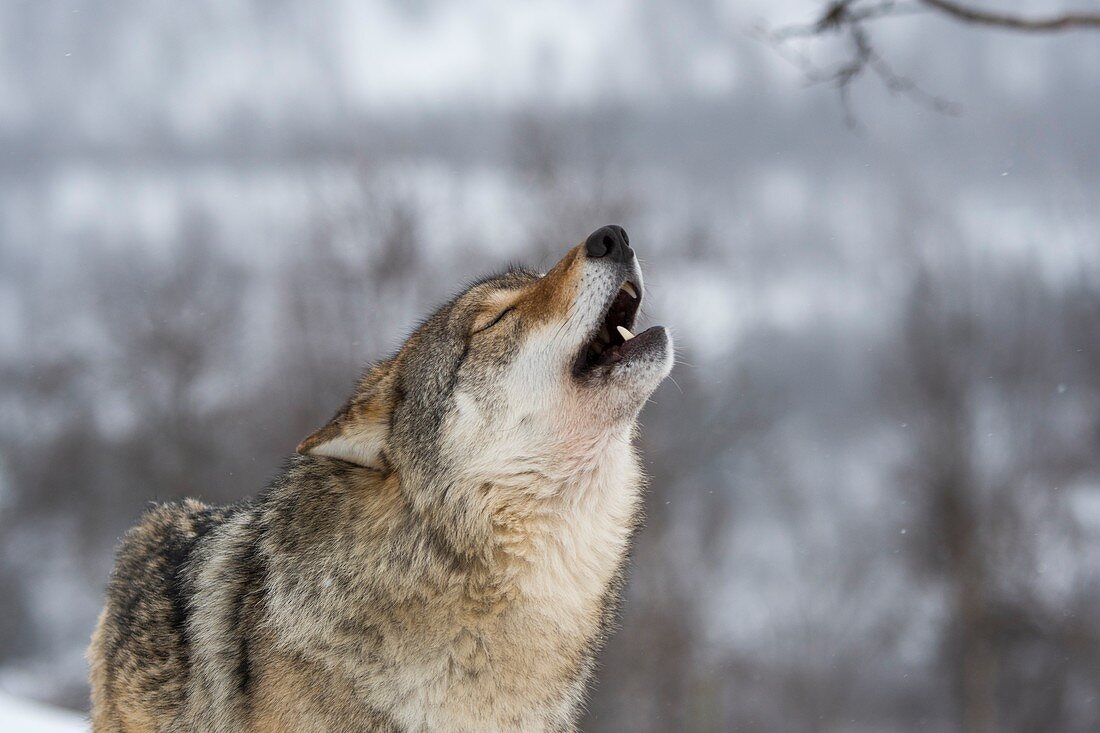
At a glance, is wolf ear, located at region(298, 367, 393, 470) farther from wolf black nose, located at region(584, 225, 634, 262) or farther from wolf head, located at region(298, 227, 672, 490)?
wolf black nose, located at region(584, 225, 634, 262)

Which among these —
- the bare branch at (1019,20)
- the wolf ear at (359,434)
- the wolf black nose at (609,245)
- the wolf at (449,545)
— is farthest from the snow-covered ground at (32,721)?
the bare branch at (1019,20)

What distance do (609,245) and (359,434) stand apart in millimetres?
1051

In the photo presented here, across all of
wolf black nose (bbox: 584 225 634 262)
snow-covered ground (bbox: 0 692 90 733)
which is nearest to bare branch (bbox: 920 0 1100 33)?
wolf black nose (bbox: 584 225 634 262)

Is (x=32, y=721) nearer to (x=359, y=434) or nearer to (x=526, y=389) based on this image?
(x=359, y=434)

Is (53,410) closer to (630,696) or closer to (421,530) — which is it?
(630,696)

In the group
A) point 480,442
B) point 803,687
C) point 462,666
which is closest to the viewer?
point 462,666

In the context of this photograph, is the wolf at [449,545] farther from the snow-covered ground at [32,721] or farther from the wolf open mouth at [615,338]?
the snow-covered ground at [32,721]

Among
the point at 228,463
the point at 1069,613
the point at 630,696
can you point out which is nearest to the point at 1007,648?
the point at 1069,613

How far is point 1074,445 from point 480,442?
17.2 m

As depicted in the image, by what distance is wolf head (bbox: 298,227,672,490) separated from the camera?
3.21m

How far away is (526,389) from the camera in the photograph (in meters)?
3.25

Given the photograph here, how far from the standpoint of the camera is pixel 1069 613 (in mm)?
17250

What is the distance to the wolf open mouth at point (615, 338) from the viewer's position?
3.27 m

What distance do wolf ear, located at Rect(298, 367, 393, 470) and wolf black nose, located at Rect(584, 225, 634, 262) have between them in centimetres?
88
